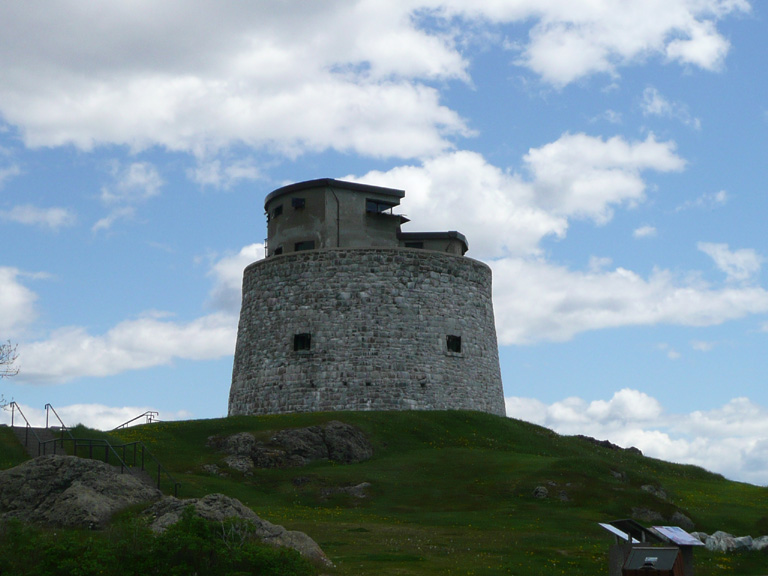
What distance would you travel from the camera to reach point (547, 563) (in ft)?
79.4

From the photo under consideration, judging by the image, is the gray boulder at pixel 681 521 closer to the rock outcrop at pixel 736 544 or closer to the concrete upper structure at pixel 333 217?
the rock outcrop at pixel 736 544

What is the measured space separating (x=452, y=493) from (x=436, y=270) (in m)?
21.2

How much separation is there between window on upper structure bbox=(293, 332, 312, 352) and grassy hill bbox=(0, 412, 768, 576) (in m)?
7.18

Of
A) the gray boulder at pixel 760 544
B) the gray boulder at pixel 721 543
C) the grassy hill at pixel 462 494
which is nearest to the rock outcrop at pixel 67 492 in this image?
the grassy hill at pixel 462 494

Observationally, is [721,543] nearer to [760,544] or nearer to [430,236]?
[760,544]

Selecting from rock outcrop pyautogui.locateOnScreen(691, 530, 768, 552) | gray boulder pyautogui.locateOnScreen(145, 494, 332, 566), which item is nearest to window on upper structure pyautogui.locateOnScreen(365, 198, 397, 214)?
rock outcrop pyautogui.locateOnScreen(691, 530, 768, 552)

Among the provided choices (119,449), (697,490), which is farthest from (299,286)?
(697,490)

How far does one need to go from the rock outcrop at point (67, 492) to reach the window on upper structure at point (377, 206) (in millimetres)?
34076

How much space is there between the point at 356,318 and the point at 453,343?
6.15 meters

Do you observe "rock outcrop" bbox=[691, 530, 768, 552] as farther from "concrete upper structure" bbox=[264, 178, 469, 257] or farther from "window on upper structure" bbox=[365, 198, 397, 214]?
"window on upper structure" bbox=[365, 198, 397, 214]

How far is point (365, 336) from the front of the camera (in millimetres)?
54469

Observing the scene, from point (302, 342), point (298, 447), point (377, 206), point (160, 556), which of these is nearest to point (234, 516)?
point (160, 556)

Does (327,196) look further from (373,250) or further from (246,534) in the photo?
(246,534)

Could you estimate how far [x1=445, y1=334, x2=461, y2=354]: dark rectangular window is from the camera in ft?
184
